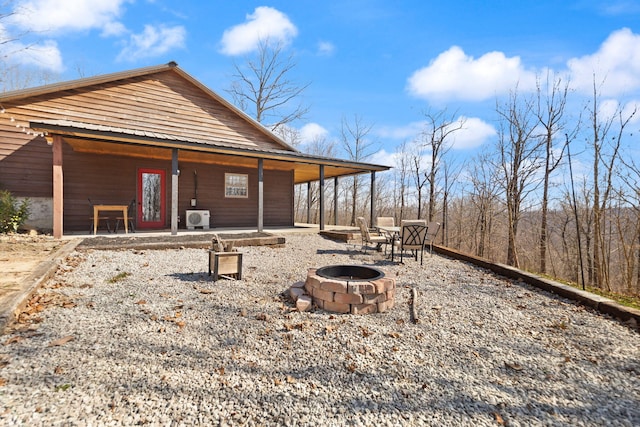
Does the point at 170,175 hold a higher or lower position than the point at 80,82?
lower

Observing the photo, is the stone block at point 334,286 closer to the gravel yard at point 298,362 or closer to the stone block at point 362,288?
the stone block at point 362,288

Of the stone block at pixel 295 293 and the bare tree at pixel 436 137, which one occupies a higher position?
the bare tree at pixel 436 137

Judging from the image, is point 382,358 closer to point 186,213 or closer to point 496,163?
point 186,213

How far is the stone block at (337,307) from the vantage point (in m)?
3.43

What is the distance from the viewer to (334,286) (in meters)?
3.44

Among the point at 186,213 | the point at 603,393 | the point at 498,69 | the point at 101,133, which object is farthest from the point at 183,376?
the point at 498,69

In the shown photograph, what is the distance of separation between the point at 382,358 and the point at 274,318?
124cm

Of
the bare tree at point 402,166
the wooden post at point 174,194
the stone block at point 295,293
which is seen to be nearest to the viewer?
the stone block at point 295,293

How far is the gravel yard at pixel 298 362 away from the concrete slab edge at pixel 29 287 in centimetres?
11

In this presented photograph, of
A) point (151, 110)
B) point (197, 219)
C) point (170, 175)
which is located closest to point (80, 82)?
point (151, 110)

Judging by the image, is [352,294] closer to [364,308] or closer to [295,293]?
[364,308]

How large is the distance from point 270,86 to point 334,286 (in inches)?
881

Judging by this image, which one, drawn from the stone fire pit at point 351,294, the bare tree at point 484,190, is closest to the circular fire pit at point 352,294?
the stone fire pit at point 351,294

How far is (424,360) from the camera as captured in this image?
8.17 feet
